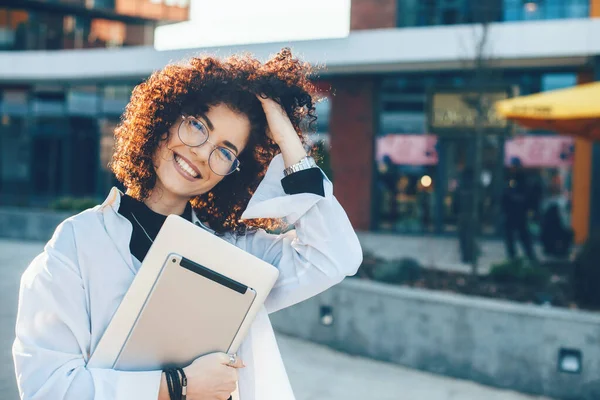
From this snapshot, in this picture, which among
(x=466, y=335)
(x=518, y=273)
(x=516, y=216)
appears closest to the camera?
(x=466, y=335)

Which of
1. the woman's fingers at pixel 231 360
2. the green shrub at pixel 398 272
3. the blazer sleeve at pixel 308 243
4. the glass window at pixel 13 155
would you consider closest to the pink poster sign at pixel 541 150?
the green shrub at pixel 398 272

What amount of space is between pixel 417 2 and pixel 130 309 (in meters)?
14.7

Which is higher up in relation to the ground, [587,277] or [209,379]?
[209,379]

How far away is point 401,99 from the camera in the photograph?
15.8 metres

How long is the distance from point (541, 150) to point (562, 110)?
319 inches

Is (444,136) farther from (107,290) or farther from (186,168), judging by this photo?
(107,290)

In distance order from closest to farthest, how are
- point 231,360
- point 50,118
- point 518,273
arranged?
point 231,360 → point 518,273 → point 50,118

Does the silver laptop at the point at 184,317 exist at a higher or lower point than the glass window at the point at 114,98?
lower

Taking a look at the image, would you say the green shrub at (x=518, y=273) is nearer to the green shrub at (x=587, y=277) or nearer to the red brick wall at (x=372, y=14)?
the green shrub at (x=587, y=277)

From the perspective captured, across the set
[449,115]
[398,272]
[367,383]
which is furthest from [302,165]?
[449,115]

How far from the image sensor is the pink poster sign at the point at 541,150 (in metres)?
14.2

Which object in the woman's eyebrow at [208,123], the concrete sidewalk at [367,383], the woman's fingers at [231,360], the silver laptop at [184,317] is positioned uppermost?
the woman's eyebrow at [208,123]

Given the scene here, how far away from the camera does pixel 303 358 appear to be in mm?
5953

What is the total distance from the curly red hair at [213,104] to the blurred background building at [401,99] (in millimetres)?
8014
